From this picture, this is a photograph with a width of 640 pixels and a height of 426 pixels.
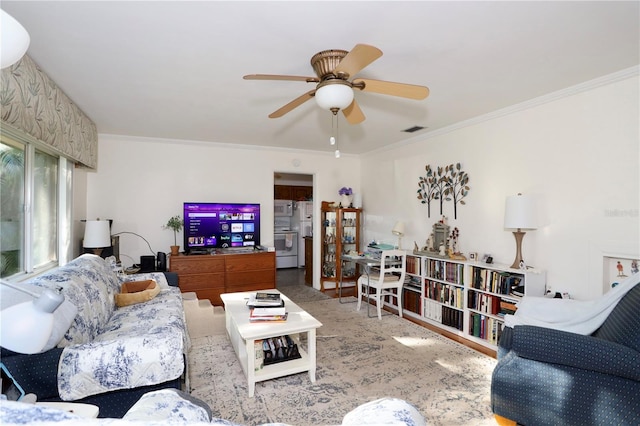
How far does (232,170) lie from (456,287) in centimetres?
348

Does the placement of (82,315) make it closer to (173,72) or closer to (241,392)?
(241,392)

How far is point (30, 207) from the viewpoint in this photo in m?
2.66

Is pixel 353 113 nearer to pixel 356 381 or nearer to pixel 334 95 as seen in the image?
pixel 334 95

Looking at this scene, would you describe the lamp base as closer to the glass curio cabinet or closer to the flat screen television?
the glass curio cabinet

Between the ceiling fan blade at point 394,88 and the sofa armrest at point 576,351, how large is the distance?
1.55 meters

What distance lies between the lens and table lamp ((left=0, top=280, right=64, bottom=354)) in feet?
2.36

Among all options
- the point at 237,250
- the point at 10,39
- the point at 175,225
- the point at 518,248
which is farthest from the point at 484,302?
the point at 175,225

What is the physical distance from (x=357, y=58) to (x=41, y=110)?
7.53ft

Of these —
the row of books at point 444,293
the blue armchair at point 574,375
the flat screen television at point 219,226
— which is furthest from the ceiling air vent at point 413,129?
the blue armchair at point 574,375

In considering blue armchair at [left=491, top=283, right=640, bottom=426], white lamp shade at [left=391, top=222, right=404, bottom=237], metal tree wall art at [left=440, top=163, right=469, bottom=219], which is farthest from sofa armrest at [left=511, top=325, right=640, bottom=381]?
white lamp shade at [left=391, top=222, right=404, bottom=237]

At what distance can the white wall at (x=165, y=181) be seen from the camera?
4.30 meters

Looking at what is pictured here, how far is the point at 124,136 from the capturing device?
432 cm

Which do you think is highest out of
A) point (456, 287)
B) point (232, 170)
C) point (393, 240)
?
point (232, 170)

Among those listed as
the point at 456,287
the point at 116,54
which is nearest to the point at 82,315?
the point at 116,54
